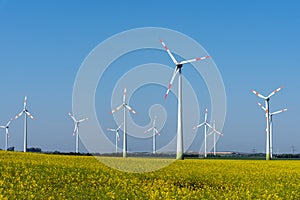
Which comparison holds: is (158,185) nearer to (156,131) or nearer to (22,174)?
(22,174)

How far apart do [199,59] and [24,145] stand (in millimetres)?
34263

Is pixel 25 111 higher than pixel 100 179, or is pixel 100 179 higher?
pixel 25 111

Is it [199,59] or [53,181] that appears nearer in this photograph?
[53,181]

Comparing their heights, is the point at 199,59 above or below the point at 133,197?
above

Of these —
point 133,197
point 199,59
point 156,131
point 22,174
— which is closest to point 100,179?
point 22,174

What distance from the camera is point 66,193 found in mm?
20906

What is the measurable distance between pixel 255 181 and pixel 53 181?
40.8 feet

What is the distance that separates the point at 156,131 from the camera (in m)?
102

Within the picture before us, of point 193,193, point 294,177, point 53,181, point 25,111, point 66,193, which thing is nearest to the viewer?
point 66,193

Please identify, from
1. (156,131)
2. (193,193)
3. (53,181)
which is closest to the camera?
(193,193)

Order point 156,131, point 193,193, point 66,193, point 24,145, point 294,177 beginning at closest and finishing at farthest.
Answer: point 66,193, point 193,193, point 294,177, point 24,145, point 156,131

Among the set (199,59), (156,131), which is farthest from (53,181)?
(156,131)

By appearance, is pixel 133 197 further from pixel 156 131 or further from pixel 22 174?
pixel 156 131

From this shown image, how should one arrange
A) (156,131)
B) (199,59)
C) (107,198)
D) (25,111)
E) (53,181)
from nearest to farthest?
1. (107,198)
2. (53,181)
3. (199,59)
4. (25,111)
5. (156,131)
